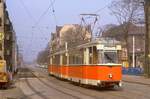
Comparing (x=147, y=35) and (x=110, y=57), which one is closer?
(x=110, y=57)

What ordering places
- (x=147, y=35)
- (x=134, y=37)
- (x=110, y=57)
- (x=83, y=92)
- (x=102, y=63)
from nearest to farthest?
(x=83, y=92) < (x=102, y=63) < (x=110, y=57) < (x=147, y=35) < (x=134, y=37)

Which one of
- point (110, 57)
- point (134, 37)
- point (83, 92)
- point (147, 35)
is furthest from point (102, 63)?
point (134, 37)

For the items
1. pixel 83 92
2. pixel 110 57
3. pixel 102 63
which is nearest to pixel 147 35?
pixel 110 57

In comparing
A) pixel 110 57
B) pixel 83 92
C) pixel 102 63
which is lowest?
pixel 83 92

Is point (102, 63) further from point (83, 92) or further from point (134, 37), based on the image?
point (134, 37)

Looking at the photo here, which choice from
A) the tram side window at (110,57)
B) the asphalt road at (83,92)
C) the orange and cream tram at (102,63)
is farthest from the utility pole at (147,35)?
the tram side window at (110,57)

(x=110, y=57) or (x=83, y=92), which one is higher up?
(x=110, y=57)

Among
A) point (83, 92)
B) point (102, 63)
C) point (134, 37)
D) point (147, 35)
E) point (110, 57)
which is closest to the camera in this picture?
point (83, 92)

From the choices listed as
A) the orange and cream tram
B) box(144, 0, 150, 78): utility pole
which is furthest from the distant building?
the orange and cream tram

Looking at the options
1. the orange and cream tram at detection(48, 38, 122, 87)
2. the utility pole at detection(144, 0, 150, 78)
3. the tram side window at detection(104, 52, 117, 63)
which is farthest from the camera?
the utility pole at detection(144, 0, 150, 78)

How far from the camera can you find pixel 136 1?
59.4 metres

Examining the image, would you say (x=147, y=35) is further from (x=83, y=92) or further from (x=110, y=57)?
(x=83, y=92)

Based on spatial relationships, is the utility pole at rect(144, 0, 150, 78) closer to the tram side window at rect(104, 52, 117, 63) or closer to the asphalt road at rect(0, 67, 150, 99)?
the asphalt road at rect(0, 67, 150, 99)

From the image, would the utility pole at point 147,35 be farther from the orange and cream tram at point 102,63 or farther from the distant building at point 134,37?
the orange and cream tram at point 102,63
